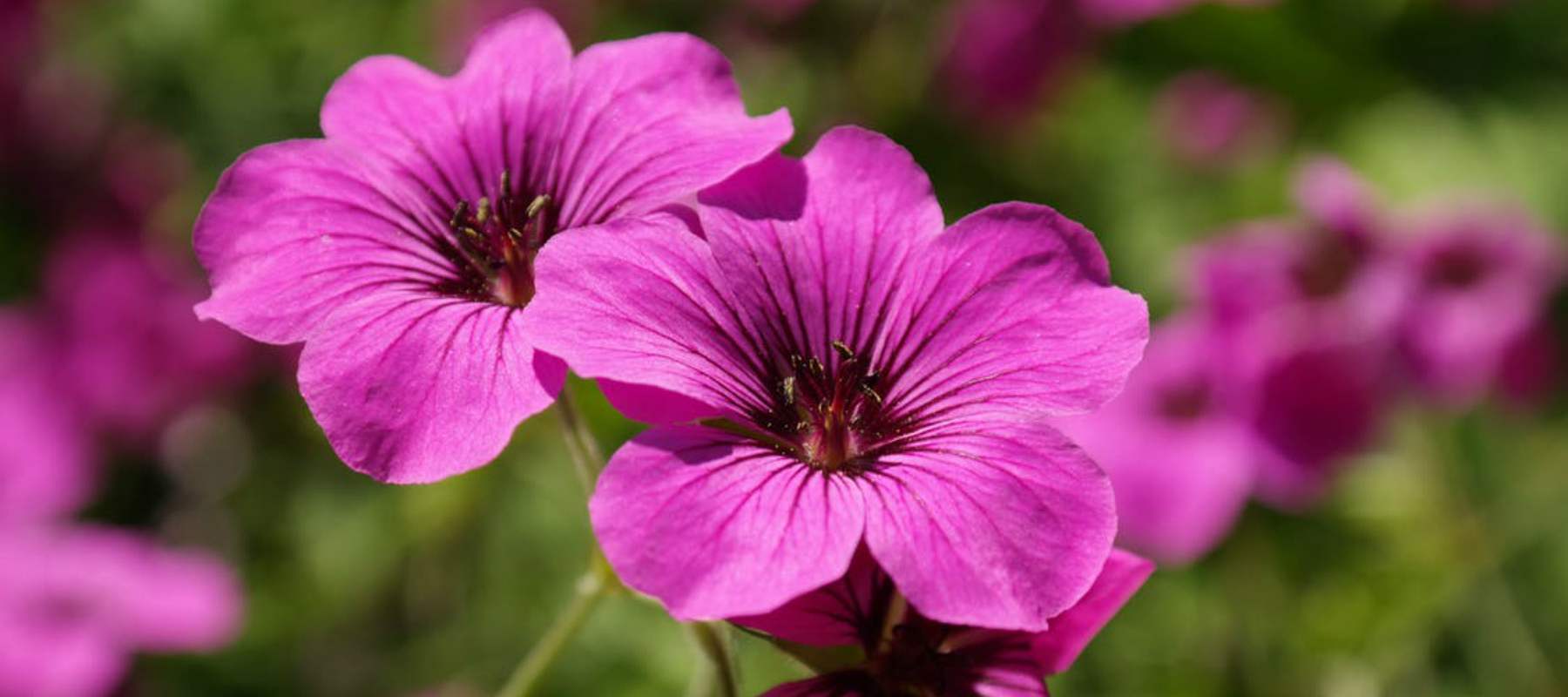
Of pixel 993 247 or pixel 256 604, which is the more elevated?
pixel 993 247

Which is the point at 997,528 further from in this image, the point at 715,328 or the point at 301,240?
the point at 301,240

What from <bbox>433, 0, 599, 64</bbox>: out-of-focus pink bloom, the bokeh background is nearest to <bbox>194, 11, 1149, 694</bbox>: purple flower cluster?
the bokeh background

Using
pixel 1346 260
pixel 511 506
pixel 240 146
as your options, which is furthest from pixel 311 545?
pixel 1346 260

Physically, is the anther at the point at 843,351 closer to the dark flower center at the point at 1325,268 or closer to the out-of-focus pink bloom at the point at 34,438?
the dark flower center at the point at 1325,268

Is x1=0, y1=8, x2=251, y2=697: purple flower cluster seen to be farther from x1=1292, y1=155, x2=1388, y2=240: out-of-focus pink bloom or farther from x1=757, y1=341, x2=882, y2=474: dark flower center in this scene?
x1=1292, y1=155, x2=1388, y2=240: out-of-focus pink bloom

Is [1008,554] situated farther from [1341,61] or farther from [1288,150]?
[1288,150]

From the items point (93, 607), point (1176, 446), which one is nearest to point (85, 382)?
point (93, 607)
